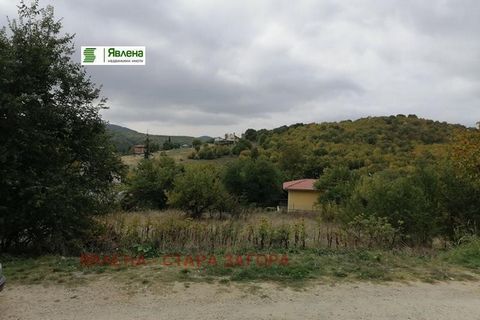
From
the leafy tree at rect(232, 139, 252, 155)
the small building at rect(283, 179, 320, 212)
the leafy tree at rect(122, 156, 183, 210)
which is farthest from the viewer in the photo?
the leafy tree at rect(232, 139, 252, 155)

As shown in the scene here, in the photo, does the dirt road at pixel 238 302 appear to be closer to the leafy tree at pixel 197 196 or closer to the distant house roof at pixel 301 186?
the leafy tree at pixel 197 196

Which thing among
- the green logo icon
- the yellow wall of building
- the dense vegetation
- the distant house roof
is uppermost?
the green logo icon

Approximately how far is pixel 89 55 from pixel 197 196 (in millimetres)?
21436

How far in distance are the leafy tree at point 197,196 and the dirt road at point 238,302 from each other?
24.9 m

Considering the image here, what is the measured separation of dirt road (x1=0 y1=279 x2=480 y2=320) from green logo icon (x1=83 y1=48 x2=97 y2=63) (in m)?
6.60

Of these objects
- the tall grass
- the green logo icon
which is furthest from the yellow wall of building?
the green logo icon

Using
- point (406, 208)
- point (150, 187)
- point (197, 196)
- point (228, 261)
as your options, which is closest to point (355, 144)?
point (150, 187)

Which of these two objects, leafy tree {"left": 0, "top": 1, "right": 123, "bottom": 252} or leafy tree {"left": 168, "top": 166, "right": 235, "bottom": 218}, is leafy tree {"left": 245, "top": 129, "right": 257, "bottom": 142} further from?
leafy tree {"left": 0, "top": 1, "right": 123, "bottom": 252}

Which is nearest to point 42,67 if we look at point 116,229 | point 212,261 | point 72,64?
point 72,64

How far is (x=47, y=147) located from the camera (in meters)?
9.58

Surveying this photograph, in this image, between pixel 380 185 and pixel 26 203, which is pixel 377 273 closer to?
pixel 26 203

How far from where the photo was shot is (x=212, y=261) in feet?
26.9

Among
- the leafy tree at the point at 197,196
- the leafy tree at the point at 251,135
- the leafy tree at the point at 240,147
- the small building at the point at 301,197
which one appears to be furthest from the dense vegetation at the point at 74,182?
the leafy tree at the point at 251,135

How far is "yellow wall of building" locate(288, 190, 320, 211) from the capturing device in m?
44.2
